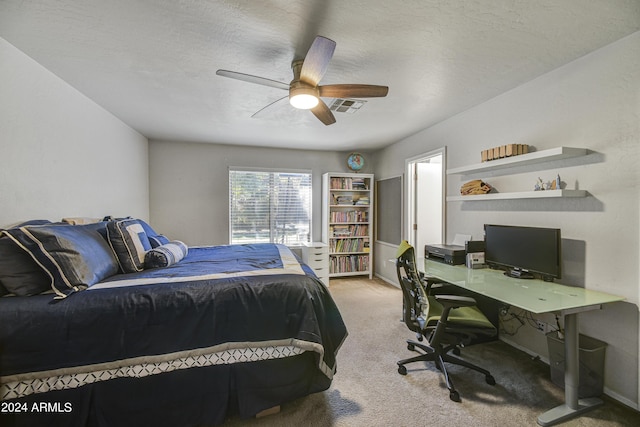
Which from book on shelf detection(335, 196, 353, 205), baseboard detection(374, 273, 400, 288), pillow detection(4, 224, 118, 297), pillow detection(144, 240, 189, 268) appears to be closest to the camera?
pillow detection(4, 224, 118, 297)

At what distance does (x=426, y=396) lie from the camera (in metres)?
1.84

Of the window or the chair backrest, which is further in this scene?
the window

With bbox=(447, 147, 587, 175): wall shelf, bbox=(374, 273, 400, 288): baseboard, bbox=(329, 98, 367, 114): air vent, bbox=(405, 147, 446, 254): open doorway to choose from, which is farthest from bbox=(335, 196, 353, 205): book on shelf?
bbox=(447, 147, 587, 175): wall shelf

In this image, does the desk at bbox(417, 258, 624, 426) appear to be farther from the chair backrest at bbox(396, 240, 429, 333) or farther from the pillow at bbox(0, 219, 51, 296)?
the pillow at bbox(0, 219, 51, 296)

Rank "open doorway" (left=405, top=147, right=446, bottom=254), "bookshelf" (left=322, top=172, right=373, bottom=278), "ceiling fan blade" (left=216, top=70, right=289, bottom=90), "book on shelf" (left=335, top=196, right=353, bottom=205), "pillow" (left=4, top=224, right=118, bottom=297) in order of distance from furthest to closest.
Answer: "book on shelf" (left=335, top=196, right=353, bottom=205) → "bookshelf" (left=322, top=172, right=373, bottom=278) → "open doorway" (left=405, top=147, right=446, bottom=254) → "ceiling fan blade" (left=216, top=70, right=289, bottom=90) → "pillow" (left=4, top=224, right=118, bottom=297)

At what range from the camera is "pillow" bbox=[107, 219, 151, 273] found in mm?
2023

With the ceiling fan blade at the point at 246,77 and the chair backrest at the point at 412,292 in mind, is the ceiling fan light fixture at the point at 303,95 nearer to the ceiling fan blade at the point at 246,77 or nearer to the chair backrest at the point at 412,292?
the ceiling fan blade at the point at 246,77

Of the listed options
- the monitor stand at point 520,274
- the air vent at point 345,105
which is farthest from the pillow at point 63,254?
the monitor stand at point 520,274

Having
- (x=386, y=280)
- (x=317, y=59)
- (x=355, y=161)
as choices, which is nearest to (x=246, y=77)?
(x=317, y=59)

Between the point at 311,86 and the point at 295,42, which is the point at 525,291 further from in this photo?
the point at 295,42

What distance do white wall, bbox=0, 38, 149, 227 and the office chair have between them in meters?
2.81

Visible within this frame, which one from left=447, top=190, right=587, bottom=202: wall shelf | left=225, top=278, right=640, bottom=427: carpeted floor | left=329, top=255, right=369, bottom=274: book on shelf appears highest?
left=447, top=190, right=587, bottom=202: wall shelf

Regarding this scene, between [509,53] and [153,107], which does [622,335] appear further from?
[153,107]

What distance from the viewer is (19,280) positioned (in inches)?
57.6
